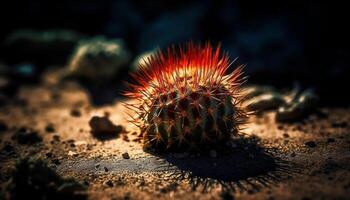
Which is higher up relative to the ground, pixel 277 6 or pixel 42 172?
pixel 277 6

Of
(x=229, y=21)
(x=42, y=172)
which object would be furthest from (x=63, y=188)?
(x=229, y=21)

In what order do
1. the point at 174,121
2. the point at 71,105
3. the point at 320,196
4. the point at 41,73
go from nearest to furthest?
the point at 320,196
the point at 174,121
the point at 71,105
the point at 41,73

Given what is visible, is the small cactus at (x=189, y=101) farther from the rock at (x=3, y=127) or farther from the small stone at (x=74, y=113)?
the rock at (x=3, y=127)

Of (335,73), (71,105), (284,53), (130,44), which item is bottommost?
(71,105)

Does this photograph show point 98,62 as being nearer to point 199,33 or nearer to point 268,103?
point 199,33

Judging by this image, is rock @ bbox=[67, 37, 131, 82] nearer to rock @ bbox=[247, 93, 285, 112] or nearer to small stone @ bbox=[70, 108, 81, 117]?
small stone @ bbox=[70, 108, 81, 117]

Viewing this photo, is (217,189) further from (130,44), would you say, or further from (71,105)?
(130,44)

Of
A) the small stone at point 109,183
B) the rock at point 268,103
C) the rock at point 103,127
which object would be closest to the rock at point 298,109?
the rock at point 268,103

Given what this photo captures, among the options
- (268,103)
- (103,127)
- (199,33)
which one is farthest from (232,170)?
(199,33)
